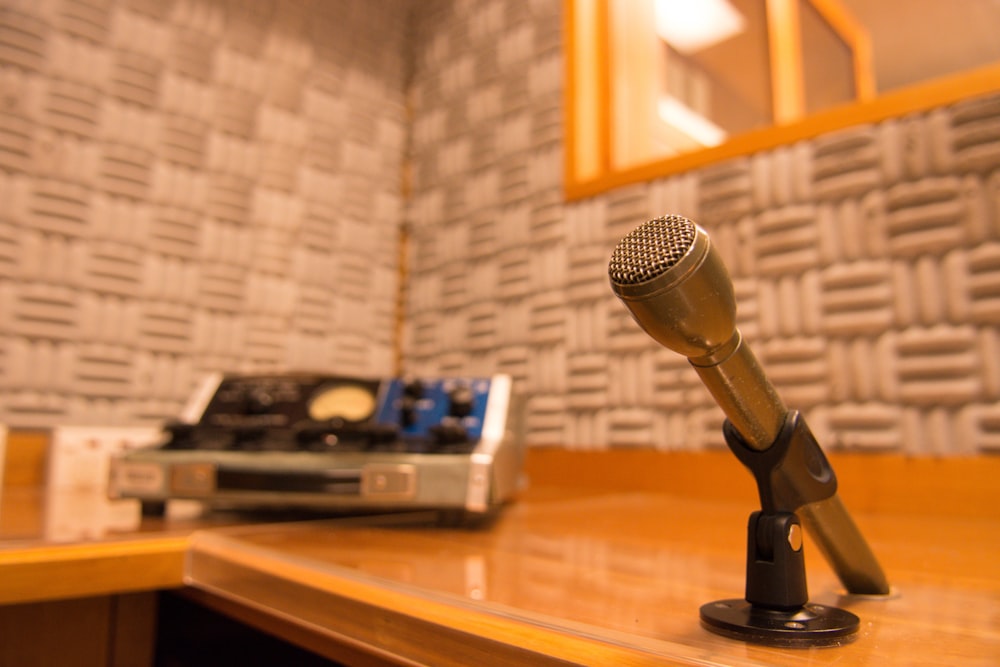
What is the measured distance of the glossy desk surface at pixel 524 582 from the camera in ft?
1.11

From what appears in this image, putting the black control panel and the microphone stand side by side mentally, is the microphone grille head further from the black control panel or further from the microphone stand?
the black control panel

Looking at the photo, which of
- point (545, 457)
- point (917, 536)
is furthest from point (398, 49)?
point (917, 536)

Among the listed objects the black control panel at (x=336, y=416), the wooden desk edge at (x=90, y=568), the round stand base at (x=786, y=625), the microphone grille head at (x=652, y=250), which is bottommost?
the wooden desk edge at (x=90, y=568)

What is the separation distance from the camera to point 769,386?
360mm

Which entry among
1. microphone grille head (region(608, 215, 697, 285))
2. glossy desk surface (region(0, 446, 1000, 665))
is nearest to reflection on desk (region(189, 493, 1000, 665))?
glossy desk surface (region(0, 446, 1000, 665))

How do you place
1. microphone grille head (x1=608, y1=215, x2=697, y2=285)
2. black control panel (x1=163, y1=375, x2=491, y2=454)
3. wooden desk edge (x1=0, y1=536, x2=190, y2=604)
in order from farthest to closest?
black control panel (x1=163, y1=375, x2=491, y2=454)
wooden desk edge (x1=0, y1=536, x2=190, y2=604)
microphone grille head (x1=608, y1=215, x2=697, y2=285)

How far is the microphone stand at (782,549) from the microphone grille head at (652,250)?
0.12 metres

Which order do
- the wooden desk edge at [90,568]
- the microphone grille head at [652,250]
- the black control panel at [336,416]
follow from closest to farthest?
the microphone grille head at [652,250]
the wooden desk edge at [90,568]
the black control panel at [336,416]

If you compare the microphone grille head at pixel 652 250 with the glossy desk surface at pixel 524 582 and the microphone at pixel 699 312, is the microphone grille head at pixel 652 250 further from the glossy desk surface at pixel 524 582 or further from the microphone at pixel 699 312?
the glossy desk surface at pixel 524 582

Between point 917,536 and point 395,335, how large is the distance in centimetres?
132

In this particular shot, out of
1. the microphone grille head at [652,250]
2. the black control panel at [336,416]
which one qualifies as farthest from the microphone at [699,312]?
the black control panel at [336,416]

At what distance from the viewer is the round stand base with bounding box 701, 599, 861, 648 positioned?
Result: 330 millimetres

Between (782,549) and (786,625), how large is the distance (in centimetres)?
4

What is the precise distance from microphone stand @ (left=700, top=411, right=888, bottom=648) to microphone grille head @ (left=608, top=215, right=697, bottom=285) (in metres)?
0.12
